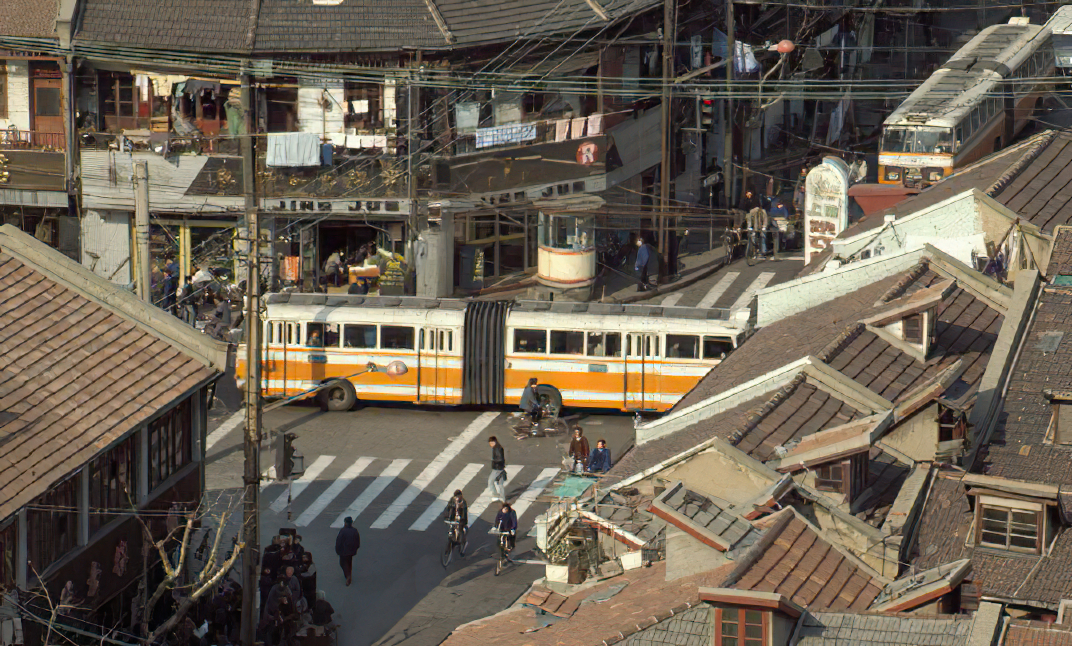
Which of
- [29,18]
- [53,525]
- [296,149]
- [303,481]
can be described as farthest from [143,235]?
[29,18]

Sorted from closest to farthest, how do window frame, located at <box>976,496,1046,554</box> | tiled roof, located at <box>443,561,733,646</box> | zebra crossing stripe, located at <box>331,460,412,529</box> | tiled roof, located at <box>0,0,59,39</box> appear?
tiled roof, located at <box>443,561,733,646</box>
window frame, located at <box>976,496,1046,554</box>
zebra crossing stripe, located at <box>331,460,412,529</box>
tiled roof, located at <box>0,0,59,39</box>

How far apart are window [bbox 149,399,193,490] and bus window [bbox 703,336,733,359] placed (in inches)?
710

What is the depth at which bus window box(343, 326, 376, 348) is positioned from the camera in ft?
159

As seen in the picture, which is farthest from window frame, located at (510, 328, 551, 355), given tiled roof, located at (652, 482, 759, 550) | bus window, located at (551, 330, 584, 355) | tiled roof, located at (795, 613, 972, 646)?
tiled roof, located at (795, 613, 972, 646)

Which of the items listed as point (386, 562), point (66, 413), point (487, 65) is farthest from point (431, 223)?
point (66, 413)

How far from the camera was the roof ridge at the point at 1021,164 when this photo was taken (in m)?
41.3

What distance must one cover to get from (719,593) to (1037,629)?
3270 millimetres

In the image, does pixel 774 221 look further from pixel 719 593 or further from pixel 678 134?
pixel 719 593

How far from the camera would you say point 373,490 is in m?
43.5

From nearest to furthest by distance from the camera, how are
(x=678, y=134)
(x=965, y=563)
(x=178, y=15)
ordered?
1. (x=965, y=563)
2. (x=178, y=15)
3. (x=678, y=134)

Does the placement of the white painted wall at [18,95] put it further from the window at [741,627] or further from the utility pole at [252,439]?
the window at [741,627]

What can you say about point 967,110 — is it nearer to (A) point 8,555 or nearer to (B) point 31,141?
(B) point 31,141

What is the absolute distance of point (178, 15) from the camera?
56.5 m

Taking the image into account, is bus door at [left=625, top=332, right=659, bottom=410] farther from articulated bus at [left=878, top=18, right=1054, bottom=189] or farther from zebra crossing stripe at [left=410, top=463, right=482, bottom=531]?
articulated bus at [left=878, top=18, right=1054, bottom=189]
